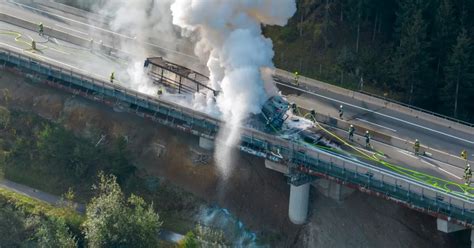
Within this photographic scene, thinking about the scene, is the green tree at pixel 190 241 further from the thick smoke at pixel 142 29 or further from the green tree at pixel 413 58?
the green tree at pixel 413 58

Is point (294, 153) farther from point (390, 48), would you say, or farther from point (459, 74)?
point (390, 48)

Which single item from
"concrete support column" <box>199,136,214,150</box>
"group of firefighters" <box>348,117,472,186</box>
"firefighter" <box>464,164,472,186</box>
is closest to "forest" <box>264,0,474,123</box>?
"group of firefighters" <box>348,117,472,186</box>

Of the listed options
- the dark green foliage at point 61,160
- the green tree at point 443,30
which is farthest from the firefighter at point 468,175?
the dark green foliage at point 61,160

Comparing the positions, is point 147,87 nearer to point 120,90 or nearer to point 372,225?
point 120,90

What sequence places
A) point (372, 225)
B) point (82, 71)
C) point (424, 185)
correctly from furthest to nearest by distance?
point (82, 71) → point (372, 225) → point (424, 185)

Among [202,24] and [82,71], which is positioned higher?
[202,24]

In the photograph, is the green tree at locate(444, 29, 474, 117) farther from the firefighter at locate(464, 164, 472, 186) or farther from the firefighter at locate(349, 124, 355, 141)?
the firefighter at locate(464, 164, 472, 186)

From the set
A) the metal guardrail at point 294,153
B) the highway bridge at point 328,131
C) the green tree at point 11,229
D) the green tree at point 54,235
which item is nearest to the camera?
the metal guardrail at point 294,153

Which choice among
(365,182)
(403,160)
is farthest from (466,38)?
(365,182)
